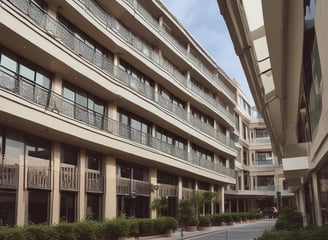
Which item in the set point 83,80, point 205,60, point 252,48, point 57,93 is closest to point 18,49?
point 57,93

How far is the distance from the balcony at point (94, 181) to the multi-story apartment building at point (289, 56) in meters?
12.6

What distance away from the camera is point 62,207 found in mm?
25156

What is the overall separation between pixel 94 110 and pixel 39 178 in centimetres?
674

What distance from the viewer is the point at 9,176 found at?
20.7 meters

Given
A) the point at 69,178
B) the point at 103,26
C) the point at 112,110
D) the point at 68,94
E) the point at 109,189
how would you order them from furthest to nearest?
the point at 112,110
the point at 109,189
the point at 103,26
the point at 68,94
the point at 69,178

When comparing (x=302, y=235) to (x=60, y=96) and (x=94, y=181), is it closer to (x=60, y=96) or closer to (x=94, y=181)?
(x=60, y=96)

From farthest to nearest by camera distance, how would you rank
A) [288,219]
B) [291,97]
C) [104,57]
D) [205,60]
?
1. [205,60]
2. [104,57]
3. [288,219]
4. [291,97]

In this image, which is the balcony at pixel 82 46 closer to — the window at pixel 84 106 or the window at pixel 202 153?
the window at pixel 84 106

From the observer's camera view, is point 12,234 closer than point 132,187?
Yes

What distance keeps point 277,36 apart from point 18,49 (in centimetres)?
1416

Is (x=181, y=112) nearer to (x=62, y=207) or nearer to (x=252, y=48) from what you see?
(x=62, y=207)

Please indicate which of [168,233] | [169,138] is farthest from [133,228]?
[169,138]

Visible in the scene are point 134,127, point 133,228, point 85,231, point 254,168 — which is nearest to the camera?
point 85,231

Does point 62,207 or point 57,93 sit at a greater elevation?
point 57,93
